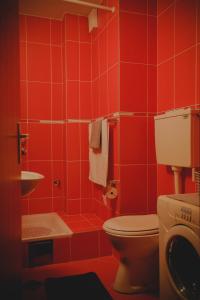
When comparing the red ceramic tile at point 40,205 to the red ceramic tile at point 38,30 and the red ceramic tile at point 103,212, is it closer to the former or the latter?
the red ceramic tile at point 103,212

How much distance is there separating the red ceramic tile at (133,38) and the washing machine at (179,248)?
4.46 ft

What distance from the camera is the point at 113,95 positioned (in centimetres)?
244

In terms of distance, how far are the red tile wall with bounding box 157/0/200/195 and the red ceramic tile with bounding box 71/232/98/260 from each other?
0.75 m

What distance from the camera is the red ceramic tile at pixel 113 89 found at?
2330 mm

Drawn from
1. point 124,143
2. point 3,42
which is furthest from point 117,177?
point 3,42

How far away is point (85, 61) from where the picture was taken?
302 centimetres

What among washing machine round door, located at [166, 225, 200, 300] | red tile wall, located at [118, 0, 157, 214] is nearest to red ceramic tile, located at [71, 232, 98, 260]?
red tile wall, located at [118, 0, 157, 214]

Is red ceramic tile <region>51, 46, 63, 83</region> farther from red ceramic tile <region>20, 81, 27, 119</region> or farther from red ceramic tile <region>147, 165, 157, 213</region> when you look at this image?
red ceramic tile <region>147, 165, 157, 213</region>

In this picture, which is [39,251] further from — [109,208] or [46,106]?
[46,106]

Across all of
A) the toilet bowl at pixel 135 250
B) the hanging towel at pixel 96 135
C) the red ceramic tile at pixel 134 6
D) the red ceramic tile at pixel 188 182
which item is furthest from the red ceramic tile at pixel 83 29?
the toilet bowl at pixel 135 250

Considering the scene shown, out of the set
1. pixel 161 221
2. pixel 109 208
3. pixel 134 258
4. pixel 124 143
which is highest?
pixel 124 143

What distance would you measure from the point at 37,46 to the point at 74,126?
969 millimetres

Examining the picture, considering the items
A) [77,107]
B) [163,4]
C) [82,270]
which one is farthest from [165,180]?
[163,4]

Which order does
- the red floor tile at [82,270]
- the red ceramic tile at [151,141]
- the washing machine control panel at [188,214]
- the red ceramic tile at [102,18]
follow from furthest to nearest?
the red ceramic tile at [102,18], the red ceramic tile at [151,141], the red floor tile at [82,270], the washing machine control panel at [188,214]
